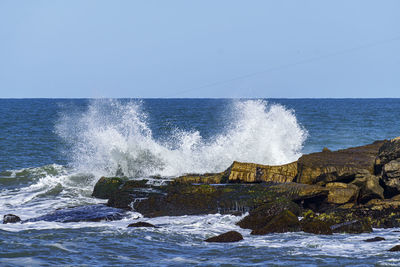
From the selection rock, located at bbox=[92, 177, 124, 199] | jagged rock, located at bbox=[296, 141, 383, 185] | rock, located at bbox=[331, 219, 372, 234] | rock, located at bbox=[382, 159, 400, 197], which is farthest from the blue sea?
jagged rock, located at bbox=[296, 141, 383, 185]

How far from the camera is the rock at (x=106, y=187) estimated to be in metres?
13.4

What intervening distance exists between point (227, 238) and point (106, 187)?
5601 mm

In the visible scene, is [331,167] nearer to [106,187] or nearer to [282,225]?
[282,225]

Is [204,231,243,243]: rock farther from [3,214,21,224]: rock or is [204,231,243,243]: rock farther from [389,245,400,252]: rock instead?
[3,214,21,224]: rock

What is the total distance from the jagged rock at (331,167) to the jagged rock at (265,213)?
63.2 inches

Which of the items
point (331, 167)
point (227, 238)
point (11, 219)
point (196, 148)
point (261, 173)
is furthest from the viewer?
point (196, 148)

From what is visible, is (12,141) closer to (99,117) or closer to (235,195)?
(99,117)

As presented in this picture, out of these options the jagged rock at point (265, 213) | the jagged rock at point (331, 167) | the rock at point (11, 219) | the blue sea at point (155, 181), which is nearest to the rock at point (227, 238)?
the blue sea at point (155, 181)

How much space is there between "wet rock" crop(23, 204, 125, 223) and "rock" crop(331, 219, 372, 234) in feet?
13.7

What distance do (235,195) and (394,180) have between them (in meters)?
3.30

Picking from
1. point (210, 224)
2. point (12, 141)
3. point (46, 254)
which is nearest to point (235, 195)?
point (210, 224)

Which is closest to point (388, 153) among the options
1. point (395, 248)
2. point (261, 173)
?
point (261, 173)

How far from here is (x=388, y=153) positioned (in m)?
11.7

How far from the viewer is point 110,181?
13.6 metres
